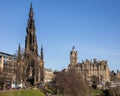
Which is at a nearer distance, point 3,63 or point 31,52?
point 31,52

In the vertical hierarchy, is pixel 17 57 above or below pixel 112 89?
above

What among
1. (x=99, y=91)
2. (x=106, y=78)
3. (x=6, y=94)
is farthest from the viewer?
(x=106, y=78)

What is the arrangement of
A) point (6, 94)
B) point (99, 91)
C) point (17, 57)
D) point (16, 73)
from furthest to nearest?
1. point (99, 91)
2. point (17, 57)
3. point (16, 73)
4. point (6, 94)

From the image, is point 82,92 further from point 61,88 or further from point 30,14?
point 30,14

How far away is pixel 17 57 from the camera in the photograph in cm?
9738

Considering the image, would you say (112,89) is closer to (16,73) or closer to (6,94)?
(16,73)

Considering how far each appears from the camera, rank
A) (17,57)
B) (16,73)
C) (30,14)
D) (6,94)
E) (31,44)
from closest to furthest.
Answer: (6,94) < (16,73) < (17,57) < (31,44) < (30,14)

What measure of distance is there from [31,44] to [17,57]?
37.4 ft

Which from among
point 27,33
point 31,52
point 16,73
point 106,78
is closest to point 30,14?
point 27,33

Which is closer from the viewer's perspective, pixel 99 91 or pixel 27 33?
pixel 27 33

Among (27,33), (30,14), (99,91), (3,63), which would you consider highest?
(30,14)

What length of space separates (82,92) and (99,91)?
33.1 metres

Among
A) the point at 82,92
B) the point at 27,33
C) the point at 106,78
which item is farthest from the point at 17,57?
the point at 106,78

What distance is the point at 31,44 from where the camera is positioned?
352 feet
